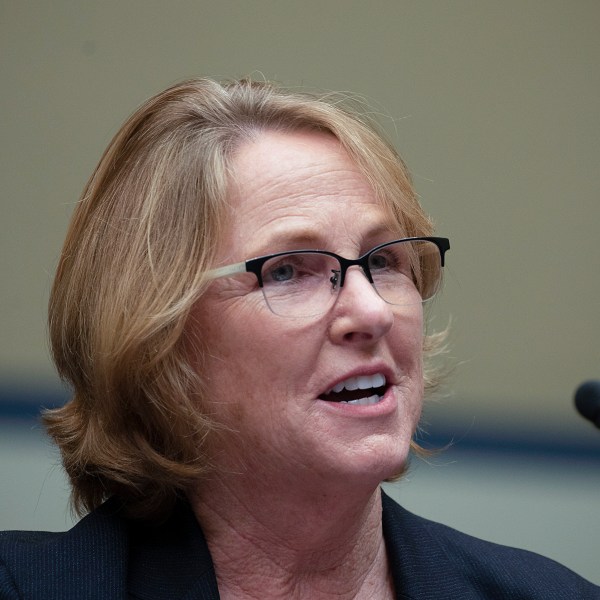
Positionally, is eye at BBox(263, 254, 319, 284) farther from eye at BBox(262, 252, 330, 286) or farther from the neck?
the neck

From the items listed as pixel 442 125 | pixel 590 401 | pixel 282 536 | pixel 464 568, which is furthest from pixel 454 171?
pixel 282 536

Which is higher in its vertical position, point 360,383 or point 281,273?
point 281,273

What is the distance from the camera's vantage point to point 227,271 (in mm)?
1963

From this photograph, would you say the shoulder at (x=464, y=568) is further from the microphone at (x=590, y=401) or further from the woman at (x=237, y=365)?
the microphone at (x=590, y=401)

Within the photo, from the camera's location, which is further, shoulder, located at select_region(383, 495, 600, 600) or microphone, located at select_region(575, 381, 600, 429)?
shoulder, located at select_region(383, 495, 600, 600)

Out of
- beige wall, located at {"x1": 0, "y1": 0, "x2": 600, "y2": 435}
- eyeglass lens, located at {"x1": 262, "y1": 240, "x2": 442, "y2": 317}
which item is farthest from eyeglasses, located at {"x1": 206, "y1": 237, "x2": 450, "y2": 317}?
beige wall, located at {"x1": 0, "y1": 0, "x2": 600, "y2": 435}

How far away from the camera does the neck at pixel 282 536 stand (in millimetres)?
1970

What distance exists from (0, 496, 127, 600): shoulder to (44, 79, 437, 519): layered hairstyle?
100 mm

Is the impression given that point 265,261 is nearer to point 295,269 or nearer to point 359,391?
point 295,269

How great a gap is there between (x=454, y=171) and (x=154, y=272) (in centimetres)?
200

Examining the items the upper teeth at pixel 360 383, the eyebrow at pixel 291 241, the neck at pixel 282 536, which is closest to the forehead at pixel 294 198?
the eyebrow at pixel 291 241

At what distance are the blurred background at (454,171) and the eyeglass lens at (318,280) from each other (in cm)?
153

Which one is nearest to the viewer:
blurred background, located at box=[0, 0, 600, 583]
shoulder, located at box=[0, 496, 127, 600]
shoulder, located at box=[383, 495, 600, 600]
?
shoulder, located at box=[0, 496, 127, 600]

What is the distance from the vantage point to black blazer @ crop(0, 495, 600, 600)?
1.91m
